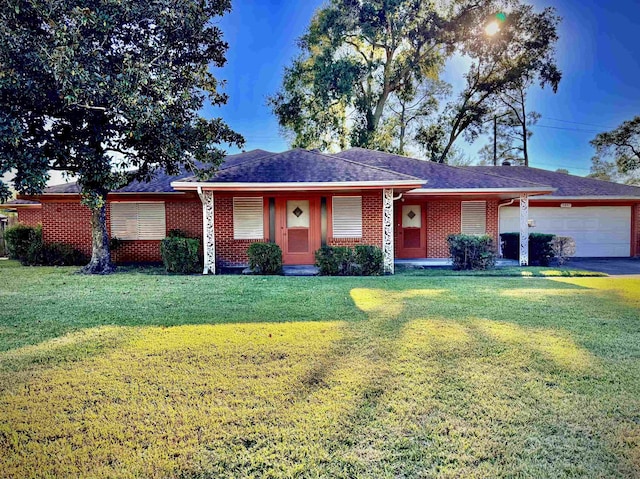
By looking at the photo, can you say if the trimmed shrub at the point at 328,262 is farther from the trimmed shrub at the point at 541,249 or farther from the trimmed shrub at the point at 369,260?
the trimmed shrub at the point at 541,249

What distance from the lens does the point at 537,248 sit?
12211 mm

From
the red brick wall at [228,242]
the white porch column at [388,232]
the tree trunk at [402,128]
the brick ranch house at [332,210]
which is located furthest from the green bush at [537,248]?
the tree trunk at [402,128]

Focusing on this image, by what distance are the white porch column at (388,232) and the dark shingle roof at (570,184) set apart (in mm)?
7688

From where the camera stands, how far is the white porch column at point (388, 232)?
1070cm

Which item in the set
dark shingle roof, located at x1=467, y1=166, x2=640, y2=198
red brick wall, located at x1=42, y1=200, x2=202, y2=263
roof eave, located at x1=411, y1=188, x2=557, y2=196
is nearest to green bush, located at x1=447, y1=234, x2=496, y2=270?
roof eave, located at x1=411, y1=188, x2=557, y2=196

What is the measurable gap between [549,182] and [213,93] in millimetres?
14849

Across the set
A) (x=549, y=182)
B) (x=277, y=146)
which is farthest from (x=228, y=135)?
(x=277, y=146)

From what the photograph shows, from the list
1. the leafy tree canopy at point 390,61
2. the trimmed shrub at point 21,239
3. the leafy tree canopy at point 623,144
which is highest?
the leafy tree canopy at point 390,61

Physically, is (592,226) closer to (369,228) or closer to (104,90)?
(369,228)

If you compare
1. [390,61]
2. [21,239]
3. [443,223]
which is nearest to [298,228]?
[443,223]

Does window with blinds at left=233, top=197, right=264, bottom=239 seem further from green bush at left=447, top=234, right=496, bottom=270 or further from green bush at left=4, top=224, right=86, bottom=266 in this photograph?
green bush at left=447, top=234, right=496, bottom=270

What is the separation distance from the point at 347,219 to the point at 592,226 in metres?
11.2

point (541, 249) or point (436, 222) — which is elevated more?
point (436, 222)

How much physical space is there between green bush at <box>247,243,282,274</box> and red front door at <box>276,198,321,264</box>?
4.88 ft
